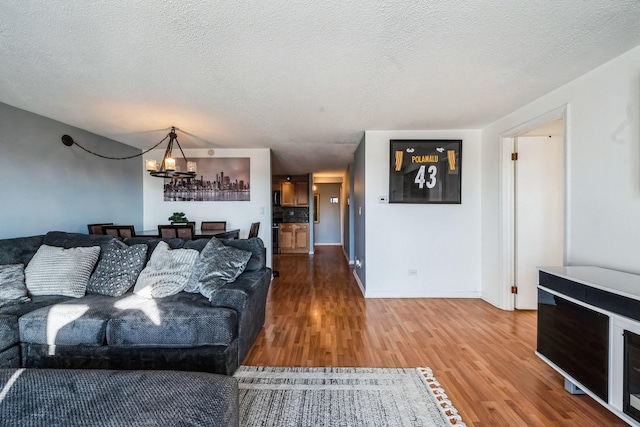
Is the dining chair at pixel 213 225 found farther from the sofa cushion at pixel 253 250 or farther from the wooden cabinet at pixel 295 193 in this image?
the wooden cabinet at pixel 295 193

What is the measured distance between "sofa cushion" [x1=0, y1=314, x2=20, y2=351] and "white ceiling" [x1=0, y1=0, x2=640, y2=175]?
1.83m

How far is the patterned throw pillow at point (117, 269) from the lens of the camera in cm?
227

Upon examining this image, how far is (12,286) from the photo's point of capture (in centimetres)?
212

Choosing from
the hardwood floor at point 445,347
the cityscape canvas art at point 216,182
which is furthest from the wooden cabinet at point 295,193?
the hardwood floor at point 445,347

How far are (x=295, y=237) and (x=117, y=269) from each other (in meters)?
5.52

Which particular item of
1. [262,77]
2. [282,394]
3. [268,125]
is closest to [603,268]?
[282,394]

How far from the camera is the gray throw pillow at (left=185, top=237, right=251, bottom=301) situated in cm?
219

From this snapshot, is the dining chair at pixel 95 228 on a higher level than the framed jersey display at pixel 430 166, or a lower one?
lower

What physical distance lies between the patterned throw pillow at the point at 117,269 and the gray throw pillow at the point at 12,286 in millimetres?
417

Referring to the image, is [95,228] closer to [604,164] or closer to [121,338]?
[121,338]

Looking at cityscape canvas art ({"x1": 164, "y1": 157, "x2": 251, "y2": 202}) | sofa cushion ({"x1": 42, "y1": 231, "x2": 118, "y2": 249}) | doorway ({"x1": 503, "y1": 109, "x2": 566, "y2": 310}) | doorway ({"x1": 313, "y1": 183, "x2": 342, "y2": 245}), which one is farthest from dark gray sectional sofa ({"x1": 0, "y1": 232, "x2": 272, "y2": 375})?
doorway ({"x1": 313, "y1": 183, "x2": 342, "y2": 245})

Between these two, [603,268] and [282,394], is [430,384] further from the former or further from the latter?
[603,268]

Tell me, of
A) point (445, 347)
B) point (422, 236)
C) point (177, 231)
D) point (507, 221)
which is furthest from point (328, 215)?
point (445, 347)

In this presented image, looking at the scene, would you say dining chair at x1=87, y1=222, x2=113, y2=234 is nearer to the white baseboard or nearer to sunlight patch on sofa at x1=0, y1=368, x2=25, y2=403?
sunlight patch on sofa at x1=0, y1=368, x2=25, y2=403
